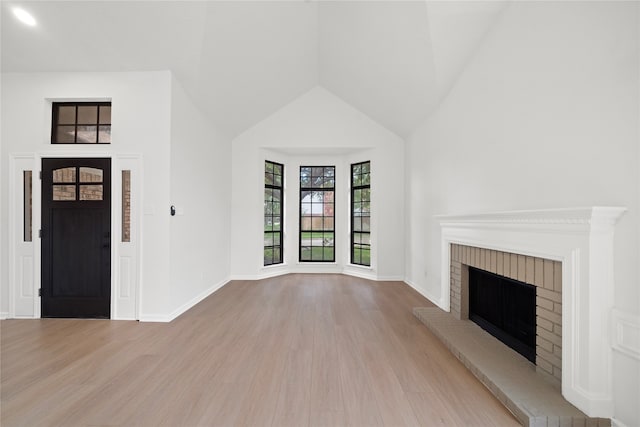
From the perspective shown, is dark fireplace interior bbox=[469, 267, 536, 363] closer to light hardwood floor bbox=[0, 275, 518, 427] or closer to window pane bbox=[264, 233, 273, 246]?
light hardwood floor bbox=[0, 275, 518, 427]

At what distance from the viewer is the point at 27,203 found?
3.65m

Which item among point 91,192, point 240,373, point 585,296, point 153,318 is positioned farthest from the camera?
point 91,192

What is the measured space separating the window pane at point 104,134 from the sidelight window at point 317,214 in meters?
3.61

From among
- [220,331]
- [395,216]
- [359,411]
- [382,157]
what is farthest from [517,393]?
[382,157]

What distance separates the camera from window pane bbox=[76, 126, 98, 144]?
3.66 metres

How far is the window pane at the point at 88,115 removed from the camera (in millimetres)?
3693

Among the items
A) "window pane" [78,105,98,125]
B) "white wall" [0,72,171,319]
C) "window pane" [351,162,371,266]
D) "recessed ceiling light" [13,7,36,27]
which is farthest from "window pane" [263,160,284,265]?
"recessed ceiling light" [13,7,36,27]

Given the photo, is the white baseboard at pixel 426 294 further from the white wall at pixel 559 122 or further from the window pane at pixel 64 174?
the window pane at pixel 64 174

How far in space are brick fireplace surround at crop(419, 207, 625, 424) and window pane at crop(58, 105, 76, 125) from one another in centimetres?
491

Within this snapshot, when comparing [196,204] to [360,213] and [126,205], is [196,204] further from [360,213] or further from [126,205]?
[360,213]

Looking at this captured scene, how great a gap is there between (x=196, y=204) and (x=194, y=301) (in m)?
1.36

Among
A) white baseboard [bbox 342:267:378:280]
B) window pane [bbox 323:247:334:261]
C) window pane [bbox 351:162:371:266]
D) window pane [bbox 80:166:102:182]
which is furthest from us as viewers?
window pane [bbox 323:247:334:261]

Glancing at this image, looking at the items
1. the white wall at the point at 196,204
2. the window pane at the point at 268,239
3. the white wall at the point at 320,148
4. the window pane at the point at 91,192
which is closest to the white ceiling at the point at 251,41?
the white wall at the point at 196,204

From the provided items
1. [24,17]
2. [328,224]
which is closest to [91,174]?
[24,17]
